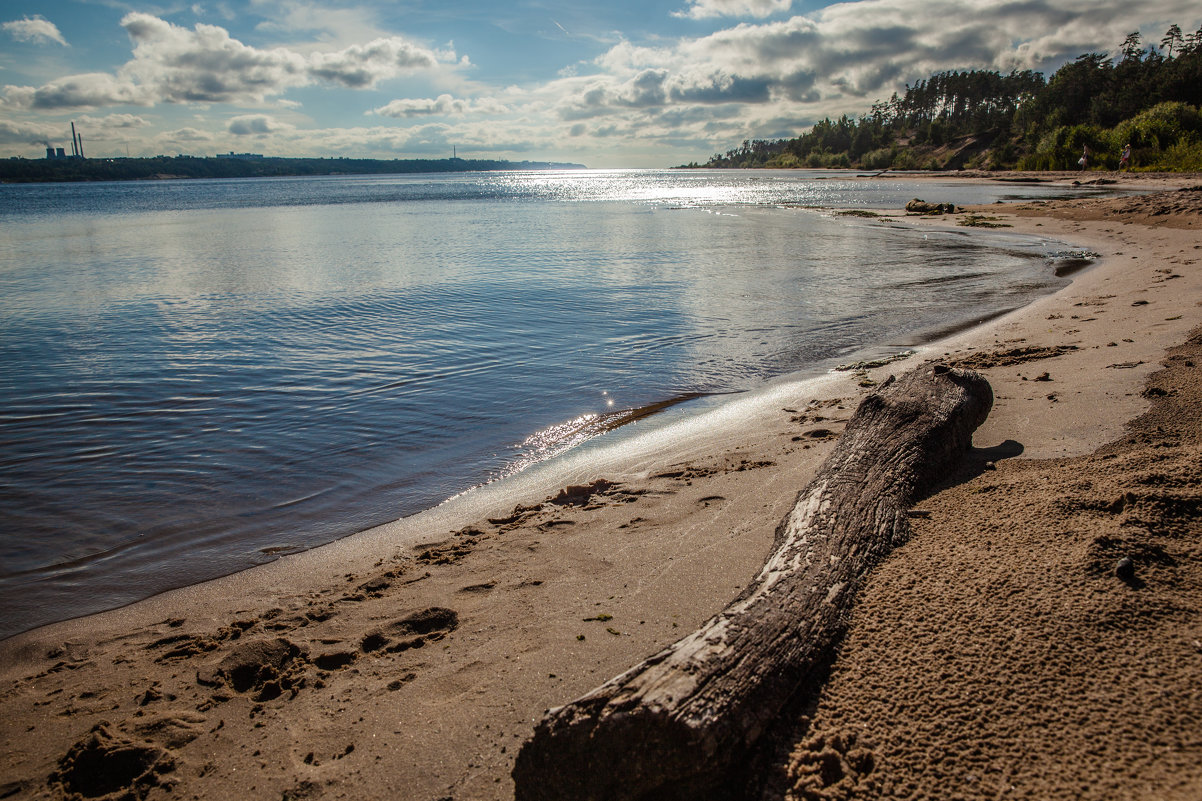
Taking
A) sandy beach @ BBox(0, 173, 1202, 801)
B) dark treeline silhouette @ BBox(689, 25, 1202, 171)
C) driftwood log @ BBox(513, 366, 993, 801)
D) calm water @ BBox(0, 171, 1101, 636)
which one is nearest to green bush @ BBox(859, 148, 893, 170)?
dark treeline silhouette @ BBox(689, 25, 1202, 171)

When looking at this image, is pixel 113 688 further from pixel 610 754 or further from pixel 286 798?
pixel 610 754

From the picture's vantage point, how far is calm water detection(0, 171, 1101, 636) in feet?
18.6

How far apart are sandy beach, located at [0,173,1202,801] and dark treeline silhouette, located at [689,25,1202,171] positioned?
57.7 metres

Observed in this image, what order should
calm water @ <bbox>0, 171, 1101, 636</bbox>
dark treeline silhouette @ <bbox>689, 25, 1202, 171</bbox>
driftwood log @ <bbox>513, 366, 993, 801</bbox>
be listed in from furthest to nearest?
1. dark treeline silhouette @ <bbox>689, 25, 1202, 171</bbox>
2. calm water @ <bbox>0, 171, 1101, 636</bbox>
3. driftwood log @ <bbox>513, 366, 993, 801</bbox>

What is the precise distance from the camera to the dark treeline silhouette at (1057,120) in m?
52.9

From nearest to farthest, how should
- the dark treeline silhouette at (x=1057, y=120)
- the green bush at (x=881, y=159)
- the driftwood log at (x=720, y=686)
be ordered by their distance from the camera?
the driftwood log at (x=720, y=686) → the dark treeline silhouette at (x=1057, y=120) → the green bush at (x=881, y=159)

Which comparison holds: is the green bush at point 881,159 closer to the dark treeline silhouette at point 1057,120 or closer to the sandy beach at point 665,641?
the dark treeline silhouette at point 1057,120

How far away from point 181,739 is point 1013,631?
396 centimetres

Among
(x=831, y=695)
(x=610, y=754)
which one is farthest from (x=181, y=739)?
(x=831, y=695)

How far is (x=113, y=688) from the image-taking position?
11.6 ft

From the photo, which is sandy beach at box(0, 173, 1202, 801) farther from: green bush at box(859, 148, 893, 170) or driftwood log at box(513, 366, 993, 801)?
green bush at box(859, 148, 893, 170)

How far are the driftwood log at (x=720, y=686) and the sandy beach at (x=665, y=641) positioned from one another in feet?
0.50

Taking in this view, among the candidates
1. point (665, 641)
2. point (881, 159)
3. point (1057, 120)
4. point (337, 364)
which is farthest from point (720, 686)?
point (881, 159)

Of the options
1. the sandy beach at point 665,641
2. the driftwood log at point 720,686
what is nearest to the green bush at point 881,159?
the sandy beach at point 665,641
